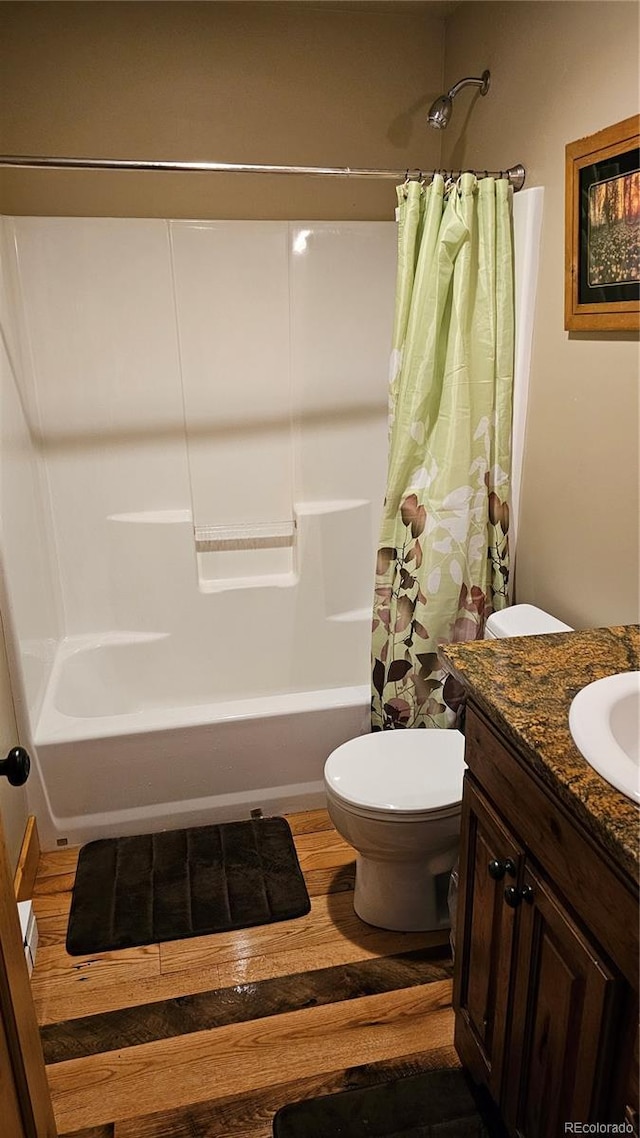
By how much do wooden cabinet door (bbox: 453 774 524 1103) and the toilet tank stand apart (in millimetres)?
622

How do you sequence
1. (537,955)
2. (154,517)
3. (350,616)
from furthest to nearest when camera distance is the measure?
1. (350,616)
2. (154,517)
3. (537,955)

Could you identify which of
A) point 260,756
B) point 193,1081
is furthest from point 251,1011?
point 260,756

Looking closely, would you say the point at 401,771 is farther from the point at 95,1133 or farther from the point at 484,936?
the point at 95,1133

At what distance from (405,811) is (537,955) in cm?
61

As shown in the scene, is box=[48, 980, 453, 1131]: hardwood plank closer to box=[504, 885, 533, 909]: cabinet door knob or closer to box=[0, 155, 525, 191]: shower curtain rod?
box=[504, 885, 533, 909]: cabinet door knob

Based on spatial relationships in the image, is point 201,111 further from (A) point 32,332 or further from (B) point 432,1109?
(B) point 432,1109

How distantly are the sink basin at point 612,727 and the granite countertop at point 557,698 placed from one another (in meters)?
0.02

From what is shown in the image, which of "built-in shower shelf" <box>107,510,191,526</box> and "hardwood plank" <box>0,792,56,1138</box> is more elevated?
"built-in shower shelf" <box>107,510,191,526</box>

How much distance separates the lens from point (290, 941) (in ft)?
6.48

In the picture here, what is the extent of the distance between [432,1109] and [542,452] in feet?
4.97

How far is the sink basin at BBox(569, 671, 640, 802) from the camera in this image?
1.01m

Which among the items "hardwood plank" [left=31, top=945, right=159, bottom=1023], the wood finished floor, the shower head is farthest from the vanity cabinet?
the shower head

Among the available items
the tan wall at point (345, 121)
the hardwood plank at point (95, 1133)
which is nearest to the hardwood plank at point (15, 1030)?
the hardwood plank at point (95, 1133)

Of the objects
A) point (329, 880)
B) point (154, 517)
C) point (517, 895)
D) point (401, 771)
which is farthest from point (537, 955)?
point (154, 517)
